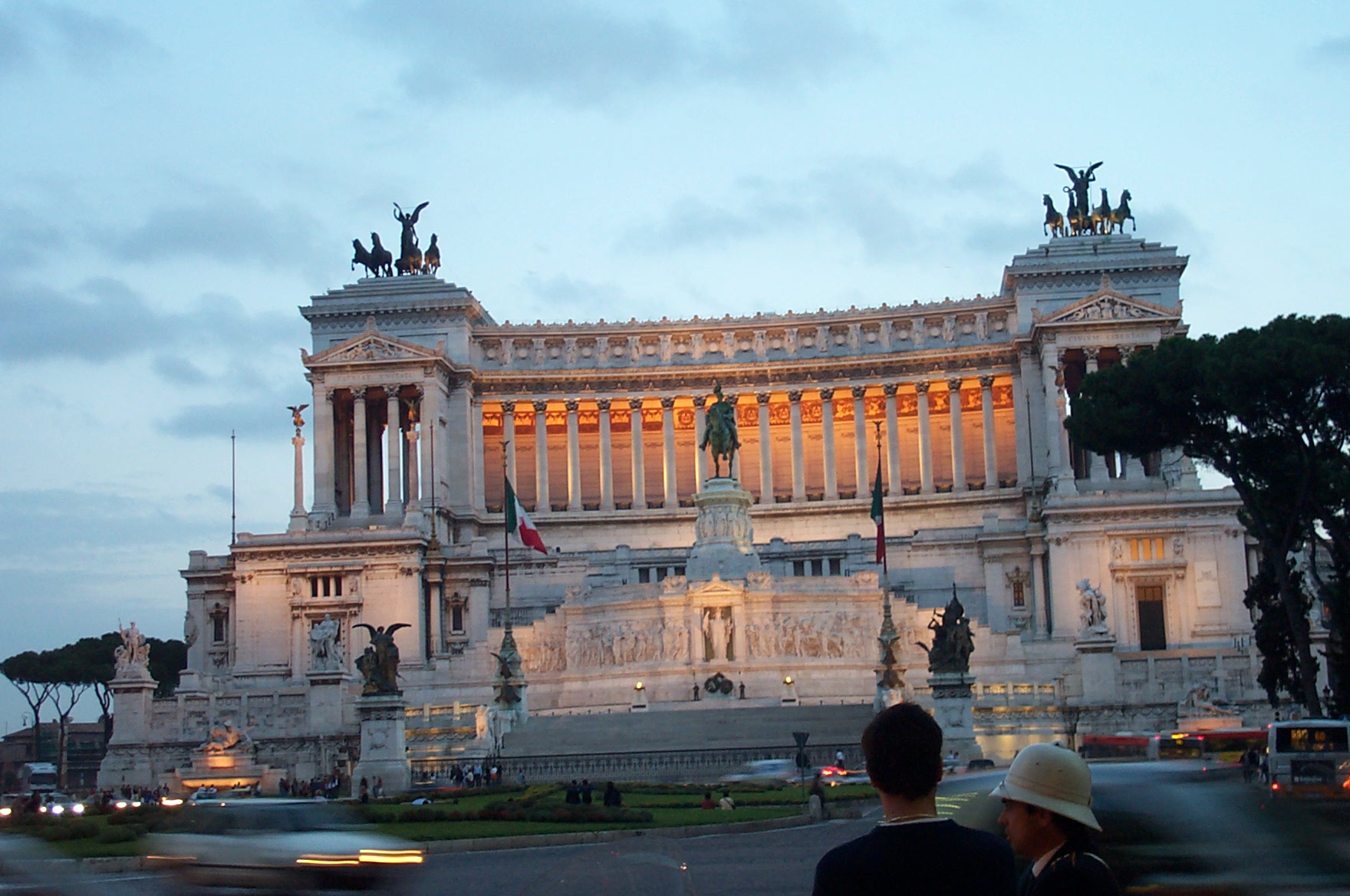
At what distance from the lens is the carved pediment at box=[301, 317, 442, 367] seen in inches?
3898

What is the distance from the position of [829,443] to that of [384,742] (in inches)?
2036

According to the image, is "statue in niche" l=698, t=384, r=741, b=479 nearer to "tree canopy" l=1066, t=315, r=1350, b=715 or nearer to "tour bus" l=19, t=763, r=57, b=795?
"tree canopy" l=1066, t=315, r=1350, b=715

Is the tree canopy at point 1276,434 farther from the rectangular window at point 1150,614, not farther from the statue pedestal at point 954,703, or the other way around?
the rectangular window at point 1150,614

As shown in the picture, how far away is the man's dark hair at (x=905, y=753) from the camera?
25.3ft

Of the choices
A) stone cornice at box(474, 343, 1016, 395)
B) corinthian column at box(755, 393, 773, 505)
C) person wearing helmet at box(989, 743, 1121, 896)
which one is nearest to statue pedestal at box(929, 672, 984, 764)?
person wearing helmet at box(989, 743, 1121, 896)

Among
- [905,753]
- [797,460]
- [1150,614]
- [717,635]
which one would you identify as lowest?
[905,753]

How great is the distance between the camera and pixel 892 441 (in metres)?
103

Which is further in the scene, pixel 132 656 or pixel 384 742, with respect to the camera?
pixel 132 656

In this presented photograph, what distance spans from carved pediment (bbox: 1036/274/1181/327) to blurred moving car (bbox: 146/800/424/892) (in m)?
77.7

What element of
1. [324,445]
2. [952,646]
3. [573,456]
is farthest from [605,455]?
[952,646]

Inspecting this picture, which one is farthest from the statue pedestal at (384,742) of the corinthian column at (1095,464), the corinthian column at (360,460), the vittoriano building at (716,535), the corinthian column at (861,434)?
the corinthian column at (861,434)

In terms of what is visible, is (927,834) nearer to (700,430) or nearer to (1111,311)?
(1111,311)

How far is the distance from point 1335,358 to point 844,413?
56564 mm

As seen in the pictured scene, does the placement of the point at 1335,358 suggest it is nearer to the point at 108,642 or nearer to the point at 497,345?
the point at 497,345
